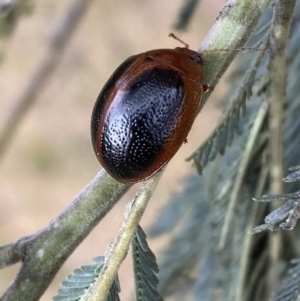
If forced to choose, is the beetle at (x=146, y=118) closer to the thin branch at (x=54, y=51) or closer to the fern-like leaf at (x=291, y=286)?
the fern-like leaf at (x=291, y=286)

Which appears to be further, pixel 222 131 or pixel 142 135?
pixel 222 131

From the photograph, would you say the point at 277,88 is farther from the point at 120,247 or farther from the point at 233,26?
the point at 120,247

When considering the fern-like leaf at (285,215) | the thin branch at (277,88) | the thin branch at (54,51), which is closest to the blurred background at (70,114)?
the thin branch at (54,51)

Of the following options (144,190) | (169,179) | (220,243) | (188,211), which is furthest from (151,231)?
(169,179)

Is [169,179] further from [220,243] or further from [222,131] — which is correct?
[222,131]

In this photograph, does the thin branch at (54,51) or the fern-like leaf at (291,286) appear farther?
the thin branch at (54,51)

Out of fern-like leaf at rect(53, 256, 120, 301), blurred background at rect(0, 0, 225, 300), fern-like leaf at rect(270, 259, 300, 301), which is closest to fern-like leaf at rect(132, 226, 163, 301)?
fern-like leaf at rect(53, 256, 120, 301)

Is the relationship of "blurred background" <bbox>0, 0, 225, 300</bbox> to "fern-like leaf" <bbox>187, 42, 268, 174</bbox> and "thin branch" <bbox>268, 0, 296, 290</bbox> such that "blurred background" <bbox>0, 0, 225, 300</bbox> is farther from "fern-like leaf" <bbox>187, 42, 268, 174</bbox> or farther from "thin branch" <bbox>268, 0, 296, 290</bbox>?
"fern-like leaf" <bbox>187, 42, 268, 174</bbox>
